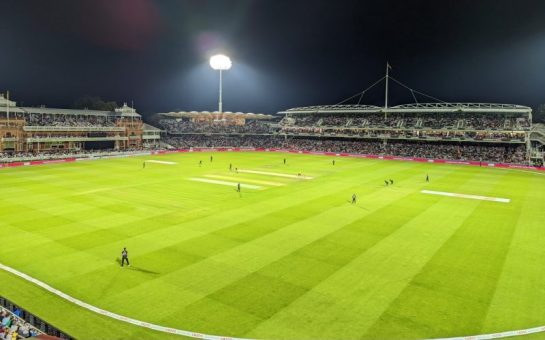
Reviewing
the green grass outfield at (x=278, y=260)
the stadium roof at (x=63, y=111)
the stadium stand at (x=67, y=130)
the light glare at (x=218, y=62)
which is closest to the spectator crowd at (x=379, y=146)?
the stadium stand at (x=67, y=130)

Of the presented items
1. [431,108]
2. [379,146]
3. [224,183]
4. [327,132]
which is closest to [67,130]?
[224,183]

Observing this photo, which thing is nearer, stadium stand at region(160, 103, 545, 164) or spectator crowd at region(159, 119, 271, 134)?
stadium stand at region(160, 103, 545, 164)

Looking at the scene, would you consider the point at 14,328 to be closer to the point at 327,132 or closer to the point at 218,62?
the point at 327,132

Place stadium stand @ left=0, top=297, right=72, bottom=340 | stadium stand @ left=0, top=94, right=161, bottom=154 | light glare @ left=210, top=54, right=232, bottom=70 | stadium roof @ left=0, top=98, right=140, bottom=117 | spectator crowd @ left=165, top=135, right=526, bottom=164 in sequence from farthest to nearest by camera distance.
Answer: light glare @ left=210, top=54, right=232, bottom=70 → spectator crowd @ left=165, top=135, right=526, bottom=164 → stadium roof @ left=0, top=98, right=140, bottom=117 → stadium stand @ left=0, top=94, right=161, bottom=154 → stadium stand @ left=0, top=297, right=72, bottom=340

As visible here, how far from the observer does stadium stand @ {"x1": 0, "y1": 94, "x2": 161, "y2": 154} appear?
249 feet

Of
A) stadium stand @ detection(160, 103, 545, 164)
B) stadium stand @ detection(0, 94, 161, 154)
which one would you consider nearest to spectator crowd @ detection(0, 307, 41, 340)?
stadium stand @ detection(0, 94, 161, 154)

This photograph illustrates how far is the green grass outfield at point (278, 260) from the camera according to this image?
15.2 m

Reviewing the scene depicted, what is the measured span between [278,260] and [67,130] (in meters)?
78.2

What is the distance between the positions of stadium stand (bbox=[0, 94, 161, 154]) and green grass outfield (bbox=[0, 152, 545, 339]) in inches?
1590

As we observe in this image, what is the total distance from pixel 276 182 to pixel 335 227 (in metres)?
20.6

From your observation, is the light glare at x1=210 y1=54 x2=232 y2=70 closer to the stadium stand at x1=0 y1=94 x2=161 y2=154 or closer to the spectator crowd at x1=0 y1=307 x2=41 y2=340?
the stadium stand at x1=0 y1=94 x2=161 y2=154

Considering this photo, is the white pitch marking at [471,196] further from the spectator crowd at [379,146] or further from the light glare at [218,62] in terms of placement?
the light glare at [218,62]

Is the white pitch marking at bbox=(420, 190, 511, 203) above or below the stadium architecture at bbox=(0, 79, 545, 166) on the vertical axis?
below

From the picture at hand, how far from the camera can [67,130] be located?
84812mm
